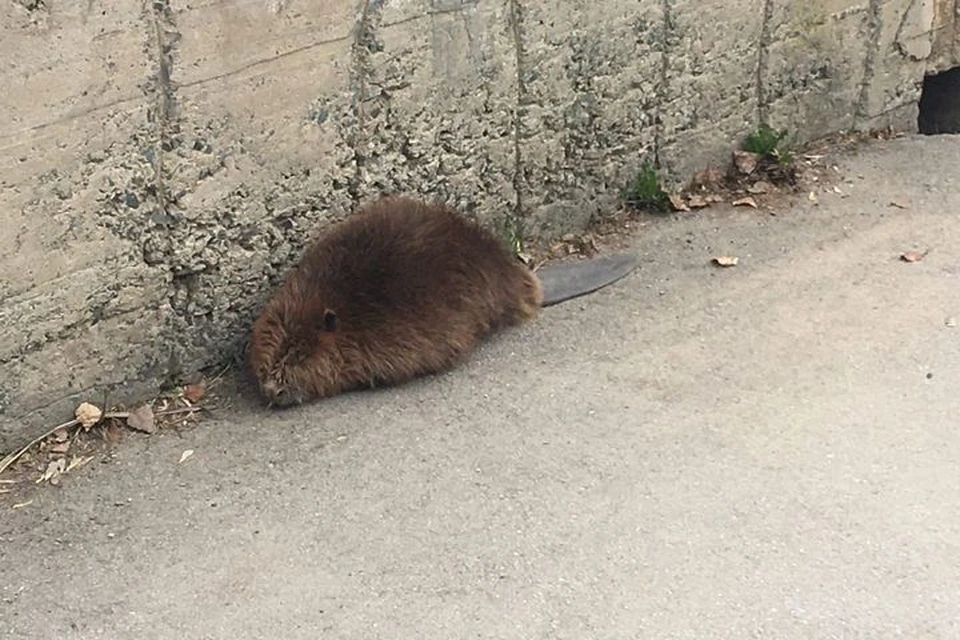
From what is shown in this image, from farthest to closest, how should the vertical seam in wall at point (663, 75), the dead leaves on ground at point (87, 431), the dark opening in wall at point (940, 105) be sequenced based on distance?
the dark opening in wall at point (940, 105) → the vertical seam in wall at point (663, 75) → the dead leaves on ground at point (87, 431)

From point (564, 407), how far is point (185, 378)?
4.06ft

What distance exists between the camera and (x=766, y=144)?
5.88 meters

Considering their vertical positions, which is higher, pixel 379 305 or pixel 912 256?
pixel 379 305

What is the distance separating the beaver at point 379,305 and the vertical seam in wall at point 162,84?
54 cm

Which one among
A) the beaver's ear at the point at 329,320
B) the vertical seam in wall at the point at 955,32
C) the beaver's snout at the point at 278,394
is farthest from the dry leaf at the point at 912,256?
the beaver's snout at the point at 278,394

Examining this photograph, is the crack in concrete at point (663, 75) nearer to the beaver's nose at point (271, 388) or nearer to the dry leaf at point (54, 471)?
the beaver's nose at point (271, 388)

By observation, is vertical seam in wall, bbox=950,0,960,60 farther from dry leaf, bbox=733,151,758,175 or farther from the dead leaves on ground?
the dead leaves on ground

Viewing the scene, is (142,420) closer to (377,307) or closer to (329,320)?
(329,320)

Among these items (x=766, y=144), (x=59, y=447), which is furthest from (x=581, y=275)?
(x=59, y=447)

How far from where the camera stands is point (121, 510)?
3900 millimetres

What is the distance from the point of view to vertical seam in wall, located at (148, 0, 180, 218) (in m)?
4.05

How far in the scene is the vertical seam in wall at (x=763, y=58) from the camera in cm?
573

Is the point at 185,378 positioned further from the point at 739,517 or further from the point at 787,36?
the point at 787,36

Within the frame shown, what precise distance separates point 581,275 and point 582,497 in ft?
4.76
